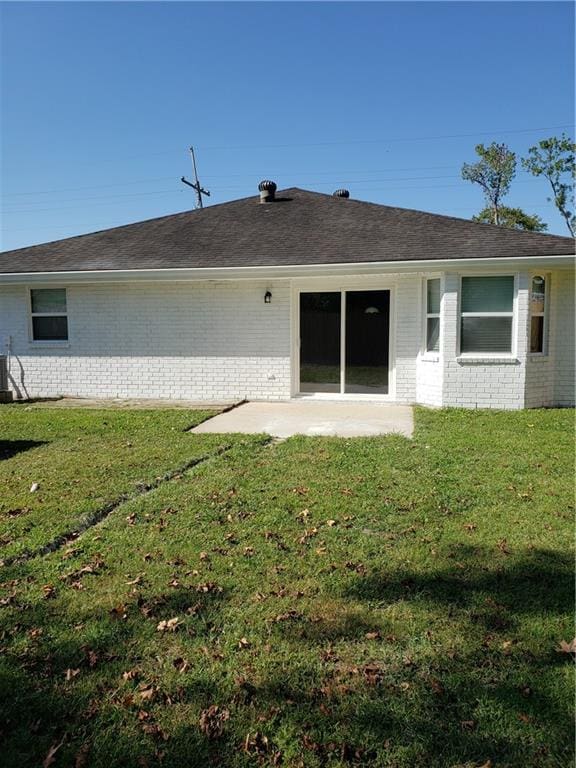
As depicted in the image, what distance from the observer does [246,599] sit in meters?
3.29

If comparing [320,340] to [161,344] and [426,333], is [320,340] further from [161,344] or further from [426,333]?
[161,344]

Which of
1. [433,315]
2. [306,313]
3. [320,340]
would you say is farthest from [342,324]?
[433,315]

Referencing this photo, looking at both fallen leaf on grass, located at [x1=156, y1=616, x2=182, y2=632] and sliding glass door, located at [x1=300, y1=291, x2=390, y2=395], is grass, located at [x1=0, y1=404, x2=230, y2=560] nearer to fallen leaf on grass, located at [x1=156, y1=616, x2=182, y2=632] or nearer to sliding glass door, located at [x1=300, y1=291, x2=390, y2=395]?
fallen leaf on grass, located at [x1=156, y1=616, x2=182, y2=632]

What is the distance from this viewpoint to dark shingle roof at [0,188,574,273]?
428 inches

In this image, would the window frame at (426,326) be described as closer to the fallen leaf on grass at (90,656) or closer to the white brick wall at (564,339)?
the white brick wall at (564,339)

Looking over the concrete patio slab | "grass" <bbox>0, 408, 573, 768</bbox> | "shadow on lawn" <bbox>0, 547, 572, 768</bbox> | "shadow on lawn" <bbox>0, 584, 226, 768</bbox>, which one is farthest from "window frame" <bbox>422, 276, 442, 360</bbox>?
"shadow on lawn" <bbox>0, 584, 226, 768</bbox>

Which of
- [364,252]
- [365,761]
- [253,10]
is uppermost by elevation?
[253,10]

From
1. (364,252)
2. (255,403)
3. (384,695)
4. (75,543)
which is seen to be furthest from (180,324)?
(384,695)

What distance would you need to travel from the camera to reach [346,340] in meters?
11.7

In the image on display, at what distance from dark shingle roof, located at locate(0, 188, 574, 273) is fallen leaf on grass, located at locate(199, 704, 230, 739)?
30.9 feet

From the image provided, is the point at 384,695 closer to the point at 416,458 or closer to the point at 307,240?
the point at 416,458

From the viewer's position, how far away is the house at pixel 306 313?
413 inches

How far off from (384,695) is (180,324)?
10.6 metres

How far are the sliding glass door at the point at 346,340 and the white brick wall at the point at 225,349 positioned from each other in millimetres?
348
